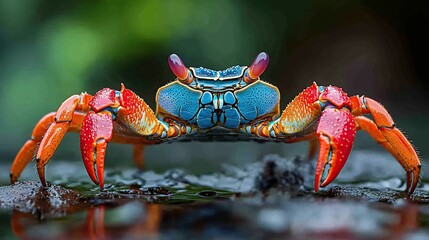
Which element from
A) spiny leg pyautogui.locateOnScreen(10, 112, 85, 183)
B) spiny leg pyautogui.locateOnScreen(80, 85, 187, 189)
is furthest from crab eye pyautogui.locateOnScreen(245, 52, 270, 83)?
spiny leg pyautogui.locateOnScreen(10, 112, 85, 183)

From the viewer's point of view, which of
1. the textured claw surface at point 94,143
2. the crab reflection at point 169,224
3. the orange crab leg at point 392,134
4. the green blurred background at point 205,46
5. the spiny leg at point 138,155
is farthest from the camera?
the green blurred background at point 205,46

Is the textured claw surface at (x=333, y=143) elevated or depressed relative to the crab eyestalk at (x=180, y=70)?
depressed

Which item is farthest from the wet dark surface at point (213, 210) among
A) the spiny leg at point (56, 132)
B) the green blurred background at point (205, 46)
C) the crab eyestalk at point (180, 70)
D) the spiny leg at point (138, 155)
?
the green blurred background at point (205, 46)

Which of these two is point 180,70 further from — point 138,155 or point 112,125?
point 138,155

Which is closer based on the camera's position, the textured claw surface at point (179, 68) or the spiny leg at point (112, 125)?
the spiny leg at point (112, 125)

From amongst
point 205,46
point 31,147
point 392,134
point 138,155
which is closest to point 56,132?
point 31,147

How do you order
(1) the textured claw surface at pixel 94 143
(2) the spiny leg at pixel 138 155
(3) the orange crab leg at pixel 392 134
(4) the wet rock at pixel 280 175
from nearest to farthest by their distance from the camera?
(1) the textured claw surface at pixel 94 143 → (3) the orange crab leg at pixel 392 134 → (4) the wet rock at pixel 280 175 → (2) the spiny leg at pixel 138 155

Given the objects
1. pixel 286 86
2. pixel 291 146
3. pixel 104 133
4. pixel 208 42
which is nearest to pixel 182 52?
pixel 208 42

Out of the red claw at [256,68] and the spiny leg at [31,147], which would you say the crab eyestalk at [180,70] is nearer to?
the red claw at [256,68]
